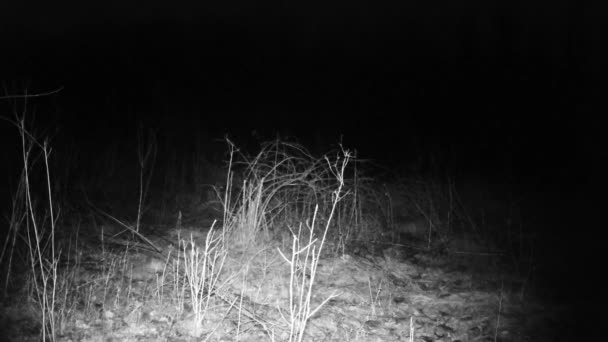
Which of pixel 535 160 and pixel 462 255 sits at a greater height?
pixel 535 160

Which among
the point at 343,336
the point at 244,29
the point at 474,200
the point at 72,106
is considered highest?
the point at 244,29

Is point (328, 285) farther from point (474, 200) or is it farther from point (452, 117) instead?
point (452, 117)

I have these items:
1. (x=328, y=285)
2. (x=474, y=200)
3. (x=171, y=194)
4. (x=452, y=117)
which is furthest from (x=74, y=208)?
(x=452, y=117)

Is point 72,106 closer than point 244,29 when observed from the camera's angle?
Yes

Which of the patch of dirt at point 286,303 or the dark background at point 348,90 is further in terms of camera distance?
the dark background at point 348,90

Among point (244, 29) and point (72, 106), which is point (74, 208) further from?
point (244, 29)

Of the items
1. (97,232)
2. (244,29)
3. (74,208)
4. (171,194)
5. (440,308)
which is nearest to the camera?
(440,308)

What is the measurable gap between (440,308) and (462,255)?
A: 25.4 inches

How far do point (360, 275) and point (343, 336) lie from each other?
0.60 metres

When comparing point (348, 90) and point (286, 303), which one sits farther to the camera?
point (348, 90)

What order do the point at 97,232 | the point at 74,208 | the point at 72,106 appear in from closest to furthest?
the point at 97,232 < the point at 74,208 < the point at 72,106

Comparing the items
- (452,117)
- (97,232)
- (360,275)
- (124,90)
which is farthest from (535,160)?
(124,90)

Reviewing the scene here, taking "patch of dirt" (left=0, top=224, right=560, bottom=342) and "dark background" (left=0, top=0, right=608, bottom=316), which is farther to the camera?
"dark background" (left=0, top=0, right=608, bottom=316)

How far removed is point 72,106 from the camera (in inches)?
180
